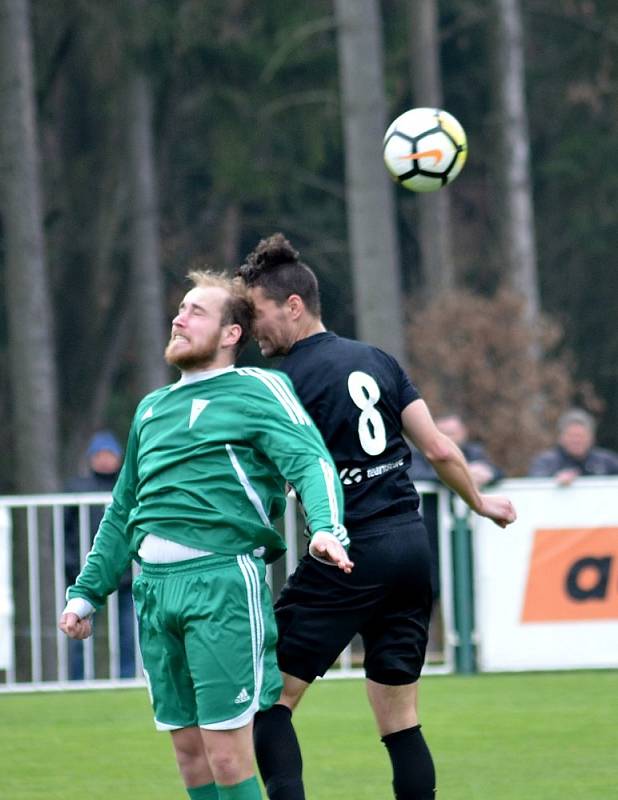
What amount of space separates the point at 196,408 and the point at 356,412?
2.16ft

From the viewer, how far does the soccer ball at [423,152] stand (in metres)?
7.42

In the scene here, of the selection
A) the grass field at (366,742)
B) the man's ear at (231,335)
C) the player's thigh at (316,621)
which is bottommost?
the grass field at (366,742)

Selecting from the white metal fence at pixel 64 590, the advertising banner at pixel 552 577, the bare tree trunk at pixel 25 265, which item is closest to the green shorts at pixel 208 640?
the white metal fence at pixel 64 590

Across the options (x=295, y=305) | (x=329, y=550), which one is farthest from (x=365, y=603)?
(x=295, y=305)

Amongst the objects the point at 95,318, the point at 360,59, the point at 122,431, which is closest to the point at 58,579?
the point at 360,59

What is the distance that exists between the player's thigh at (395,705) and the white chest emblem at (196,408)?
1200 millimetres

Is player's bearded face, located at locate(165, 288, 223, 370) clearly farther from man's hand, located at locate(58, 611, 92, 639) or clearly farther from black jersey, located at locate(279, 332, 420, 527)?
man's hand, located at locate(58, 611, 92, 639)

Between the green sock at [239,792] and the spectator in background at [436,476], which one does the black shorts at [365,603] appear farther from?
the spectator in background at [436,476]

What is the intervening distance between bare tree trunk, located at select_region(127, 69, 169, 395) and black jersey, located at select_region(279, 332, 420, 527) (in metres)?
18.1

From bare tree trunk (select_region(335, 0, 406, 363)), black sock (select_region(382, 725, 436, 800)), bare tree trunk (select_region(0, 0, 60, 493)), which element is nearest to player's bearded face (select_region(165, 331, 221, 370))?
black sock (select_region(382, 725, 436, 800))

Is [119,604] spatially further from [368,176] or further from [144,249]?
[144,249]

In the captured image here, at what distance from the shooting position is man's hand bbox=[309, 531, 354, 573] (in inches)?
→ 186

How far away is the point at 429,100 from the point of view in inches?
1018

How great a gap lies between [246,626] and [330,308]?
78.7 feet
